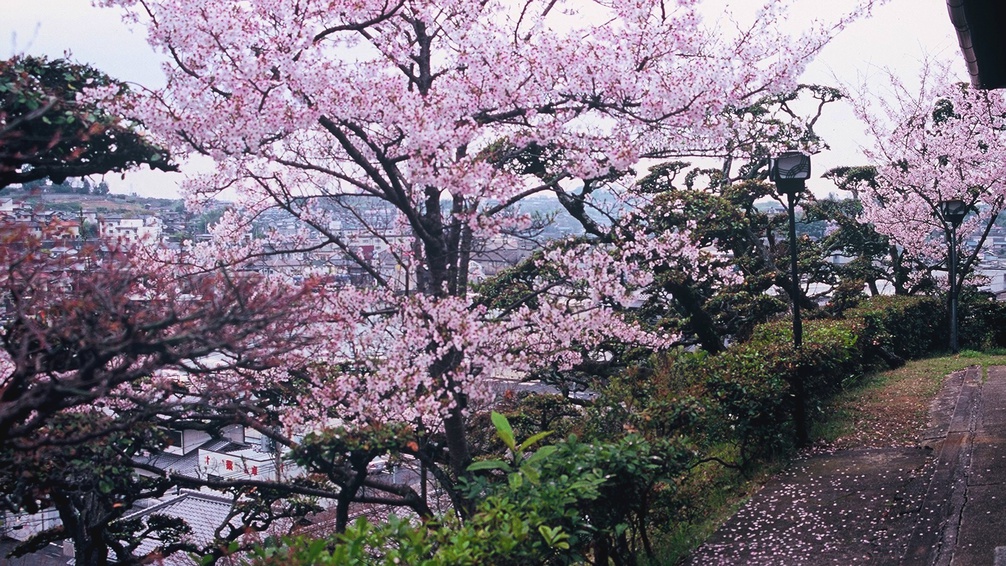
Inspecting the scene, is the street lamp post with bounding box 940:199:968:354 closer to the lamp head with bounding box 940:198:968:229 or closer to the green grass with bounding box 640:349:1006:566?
the lamp head with bounding box 940:198:968:229

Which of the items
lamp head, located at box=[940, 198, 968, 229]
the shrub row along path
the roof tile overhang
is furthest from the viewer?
lamp head, located at box=[940, 198, 968, 229]

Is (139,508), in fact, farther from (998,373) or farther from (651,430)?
(998,373)

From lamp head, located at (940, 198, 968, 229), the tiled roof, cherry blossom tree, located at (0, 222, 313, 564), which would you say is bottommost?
the tiled roof

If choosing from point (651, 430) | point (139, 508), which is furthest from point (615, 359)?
point (139, 508)

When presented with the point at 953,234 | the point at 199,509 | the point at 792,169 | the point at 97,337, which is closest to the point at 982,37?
the point at 792,169

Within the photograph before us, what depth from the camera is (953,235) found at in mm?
15078

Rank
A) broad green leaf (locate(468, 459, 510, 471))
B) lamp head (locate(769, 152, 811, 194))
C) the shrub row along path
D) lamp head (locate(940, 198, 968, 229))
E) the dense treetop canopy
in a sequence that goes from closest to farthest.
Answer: broad green leaf (locate(468, 459, 510, 471)) → the dense treetop canopy → the shrub row along path → lamp head (locate(769, 152, 811, 194)) → lamp head (locate(940, 198, 968, 229))

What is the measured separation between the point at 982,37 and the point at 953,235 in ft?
33.3

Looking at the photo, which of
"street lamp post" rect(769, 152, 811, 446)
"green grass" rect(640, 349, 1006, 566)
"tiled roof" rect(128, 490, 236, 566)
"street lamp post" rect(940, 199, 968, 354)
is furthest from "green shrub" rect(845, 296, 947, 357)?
"tiled roof" rect(128, 490, 236, 566)

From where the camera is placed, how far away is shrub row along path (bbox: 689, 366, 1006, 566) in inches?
195

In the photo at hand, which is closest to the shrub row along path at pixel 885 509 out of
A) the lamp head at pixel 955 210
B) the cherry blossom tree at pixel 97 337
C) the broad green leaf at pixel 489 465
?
the broad green leaf at pixel 489 465

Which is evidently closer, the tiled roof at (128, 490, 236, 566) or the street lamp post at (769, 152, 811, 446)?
the street lamp post at (769, 152, 811, 446)

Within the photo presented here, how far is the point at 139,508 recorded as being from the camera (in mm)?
14086

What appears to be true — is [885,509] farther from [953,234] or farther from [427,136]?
[953,234]
